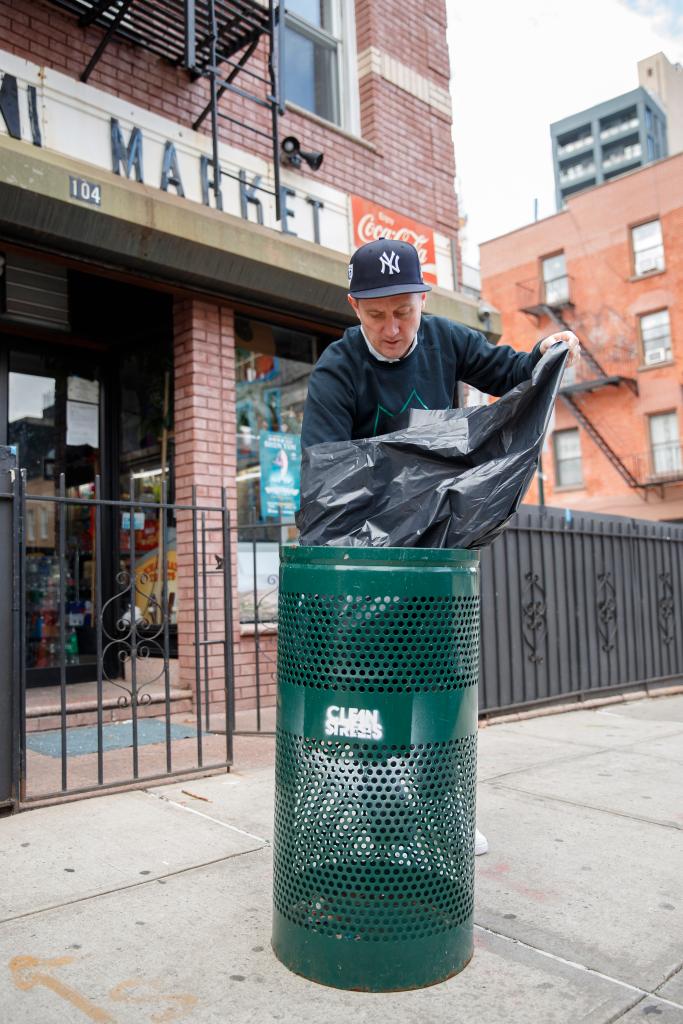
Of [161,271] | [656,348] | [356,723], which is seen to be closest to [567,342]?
[356,723]

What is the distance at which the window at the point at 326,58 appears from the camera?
8.26m

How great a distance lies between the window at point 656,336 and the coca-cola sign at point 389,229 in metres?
19.1

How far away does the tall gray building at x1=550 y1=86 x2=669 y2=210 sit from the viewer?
70312mm

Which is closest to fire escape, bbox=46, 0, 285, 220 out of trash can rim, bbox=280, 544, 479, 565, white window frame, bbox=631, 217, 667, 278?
trash can rim, bbox=280, 544, 479, 565

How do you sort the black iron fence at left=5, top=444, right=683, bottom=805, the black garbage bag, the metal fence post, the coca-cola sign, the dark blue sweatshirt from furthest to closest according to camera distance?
the coca-cola sign
the black iron fence at left=5, top=444, right=683, bottom=805
the metal fence post
the dark blue sweatshirt
the black garbage bag

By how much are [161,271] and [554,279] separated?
2527 cm

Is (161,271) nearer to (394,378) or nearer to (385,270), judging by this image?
(394,378)

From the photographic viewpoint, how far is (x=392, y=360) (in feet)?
9.18

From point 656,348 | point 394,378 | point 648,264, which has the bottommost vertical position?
point 394,378

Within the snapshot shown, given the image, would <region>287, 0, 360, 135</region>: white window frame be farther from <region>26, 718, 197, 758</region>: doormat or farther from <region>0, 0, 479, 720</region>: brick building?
<region>26, 718, 197, 758</region>: doormat

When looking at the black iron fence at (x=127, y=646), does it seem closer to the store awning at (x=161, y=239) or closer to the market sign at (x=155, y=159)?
the store awning at (x=161, y=239)

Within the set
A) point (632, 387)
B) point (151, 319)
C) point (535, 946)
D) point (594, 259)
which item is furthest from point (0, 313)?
point (594, 259)

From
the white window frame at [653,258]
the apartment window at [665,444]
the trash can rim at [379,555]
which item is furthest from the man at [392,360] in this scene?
the white window frame at [653,258]

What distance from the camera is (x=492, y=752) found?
5184 mm
